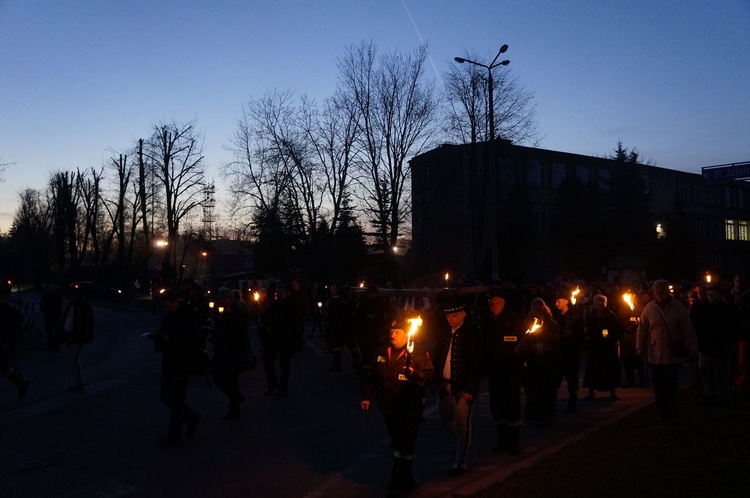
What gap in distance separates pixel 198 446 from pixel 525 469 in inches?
162

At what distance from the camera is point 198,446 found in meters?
9.44

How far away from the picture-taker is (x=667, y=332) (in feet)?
32.9

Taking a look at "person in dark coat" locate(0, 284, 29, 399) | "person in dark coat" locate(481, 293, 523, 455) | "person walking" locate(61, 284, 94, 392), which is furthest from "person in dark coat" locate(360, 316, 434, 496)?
"person walking" locate(61, 284, 94, 392)

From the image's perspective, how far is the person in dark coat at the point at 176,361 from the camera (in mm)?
9453

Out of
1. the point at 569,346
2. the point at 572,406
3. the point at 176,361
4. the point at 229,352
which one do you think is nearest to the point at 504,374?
the point at 572,406

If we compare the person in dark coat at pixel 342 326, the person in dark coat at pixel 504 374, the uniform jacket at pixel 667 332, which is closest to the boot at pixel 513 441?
the person in dark coat at pixel 504 374

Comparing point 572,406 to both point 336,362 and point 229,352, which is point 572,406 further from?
point 336,362

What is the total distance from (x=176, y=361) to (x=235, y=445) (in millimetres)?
1271

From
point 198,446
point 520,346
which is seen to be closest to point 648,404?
point 520,346

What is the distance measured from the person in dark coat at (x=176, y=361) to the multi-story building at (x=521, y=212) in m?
17.5

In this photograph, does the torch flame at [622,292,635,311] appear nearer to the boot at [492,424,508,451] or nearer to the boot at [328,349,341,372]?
the boot at [328,349,341,372]

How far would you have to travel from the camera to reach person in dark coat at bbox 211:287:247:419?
36.2 ft

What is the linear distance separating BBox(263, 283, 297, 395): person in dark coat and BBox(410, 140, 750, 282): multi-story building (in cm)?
1330

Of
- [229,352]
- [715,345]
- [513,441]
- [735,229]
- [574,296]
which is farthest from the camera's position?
[735,229]
